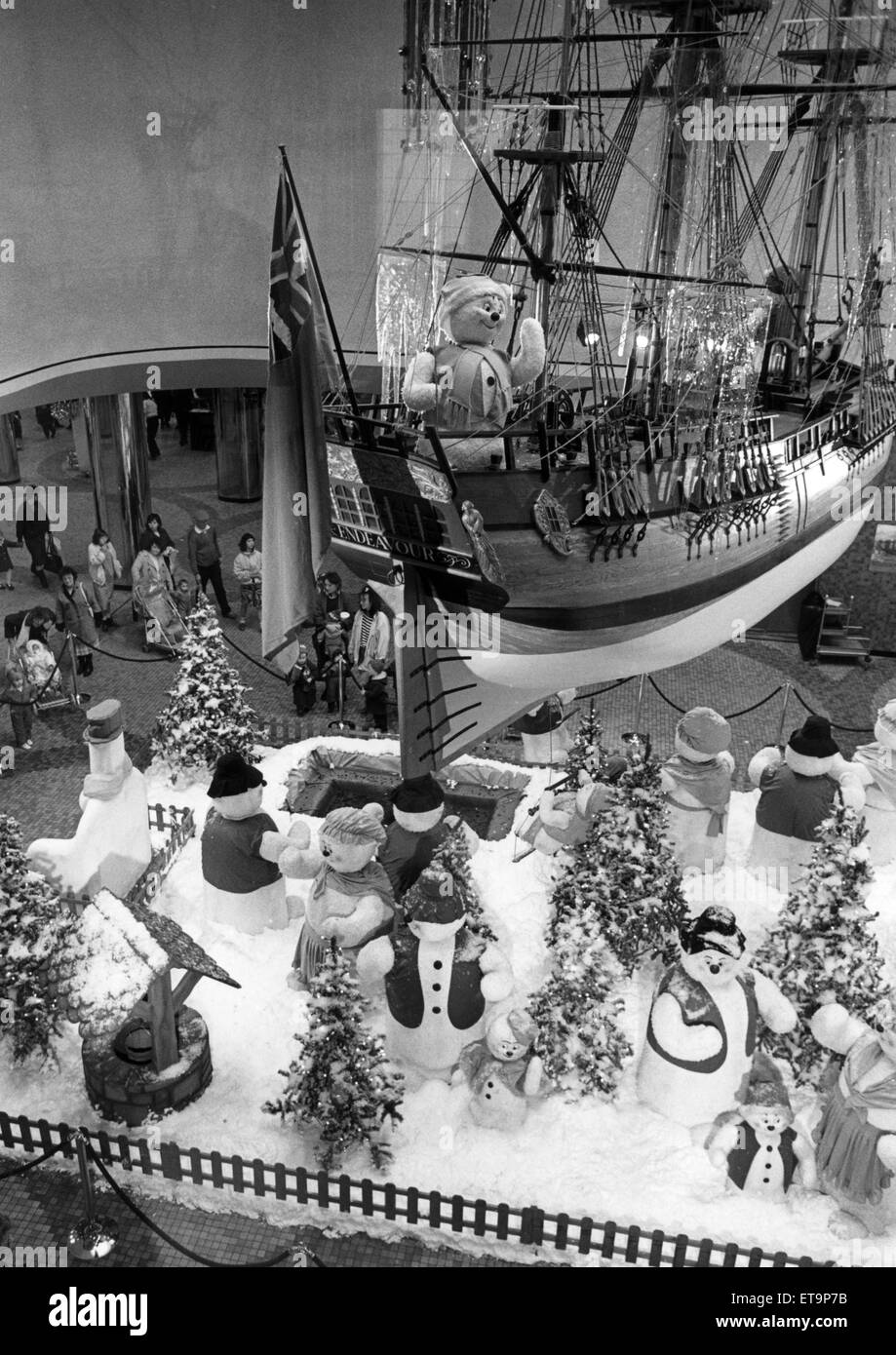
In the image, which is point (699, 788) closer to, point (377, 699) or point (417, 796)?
point (417, 796)

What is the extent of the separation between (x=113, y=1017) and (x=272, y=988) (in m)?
1.50

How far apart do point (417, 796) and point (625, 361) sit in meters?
8.11

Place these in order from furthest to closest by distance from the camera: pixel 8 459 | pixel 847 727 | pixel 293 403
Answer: pixel 8 459 → pixel 847 727 → pixel 293 403

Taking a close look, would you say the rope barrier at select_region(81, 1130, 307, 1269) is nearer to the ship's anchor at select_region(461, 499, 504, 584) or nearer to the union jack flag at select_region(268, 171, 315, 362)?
the ship's anchor at select_region(461, 499, 504, 584)

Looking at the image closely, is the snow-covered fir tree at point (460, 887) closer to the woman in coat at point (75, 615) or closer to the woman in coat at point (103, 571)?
the woman in coat at point (75, 615)

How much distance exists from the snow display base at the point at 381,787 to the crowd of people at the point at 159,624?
121cm

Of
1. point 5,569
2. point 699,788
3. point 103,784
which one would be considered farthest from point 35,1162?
point 5,569

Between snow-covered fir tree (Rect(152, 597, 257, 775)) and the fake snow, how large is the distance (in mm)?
1800

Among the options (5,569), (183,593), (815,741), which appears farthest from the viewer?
(5,569)

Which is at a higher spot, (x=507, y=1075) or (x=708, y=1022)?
(x=708, y=1022)

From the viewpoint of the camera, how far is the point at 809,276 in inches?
459

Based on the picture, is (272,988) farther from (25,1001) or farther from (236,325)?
(236,325)

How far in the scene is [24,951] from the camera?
19.3 ft

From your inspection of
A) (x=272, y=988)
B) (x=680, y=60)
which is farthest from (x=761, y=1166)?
(x=680, y=60)
